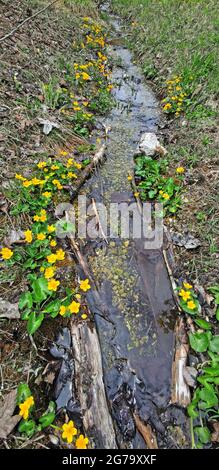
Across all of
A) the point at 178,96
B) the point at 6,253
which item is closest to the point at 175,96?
the point at 178,96

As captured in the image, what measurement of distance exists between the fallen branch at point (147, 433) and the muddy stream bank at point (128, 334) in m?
0.03

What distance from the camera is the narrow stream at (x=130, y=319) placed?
212cm

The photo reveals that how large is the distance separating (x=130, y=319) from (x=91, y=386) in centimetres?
68

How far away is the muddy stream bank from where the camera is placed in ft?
6.65

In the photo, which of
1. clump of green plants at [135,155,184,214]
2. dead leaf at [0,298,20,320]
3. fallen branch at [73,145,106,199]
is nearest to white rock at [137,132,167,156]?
clump of green plants at [135,155,184,214]

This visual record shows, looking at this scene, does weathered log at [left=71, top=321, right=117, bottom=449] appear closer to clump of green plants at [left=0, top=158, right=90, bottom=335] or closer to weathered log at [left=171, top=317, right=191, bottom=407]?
clump of green plants at [left=0, top=158, right=90, bottom=335]

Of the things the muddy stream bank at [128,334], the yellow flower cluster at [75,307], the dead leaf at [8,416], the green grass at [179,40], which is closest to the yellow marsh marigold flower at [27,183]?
the muddy stream bank at [128,334]

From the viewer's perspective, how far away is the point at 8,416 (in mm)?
1833

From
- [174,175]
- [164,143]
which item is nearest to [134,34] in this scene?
[164,143]

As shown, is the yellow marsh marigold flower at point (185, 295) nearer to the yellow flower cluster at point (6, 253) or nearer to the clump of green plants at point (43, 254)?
the clump of green plants at point (43, 254)

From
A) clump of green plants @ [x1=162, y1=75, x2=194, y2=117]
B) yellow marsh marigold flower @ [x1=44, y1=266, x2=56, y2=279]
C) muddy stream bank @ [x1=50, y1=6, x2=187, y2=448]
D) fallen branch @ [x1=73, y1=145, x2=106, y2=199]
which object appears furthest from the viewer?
clump of green plants @ [x1=162, y1=75, x2=194, y2=117]

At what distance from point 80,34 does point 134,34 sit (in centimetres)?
207

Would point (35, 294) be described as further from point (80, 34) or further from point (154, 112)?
point (80, 34)

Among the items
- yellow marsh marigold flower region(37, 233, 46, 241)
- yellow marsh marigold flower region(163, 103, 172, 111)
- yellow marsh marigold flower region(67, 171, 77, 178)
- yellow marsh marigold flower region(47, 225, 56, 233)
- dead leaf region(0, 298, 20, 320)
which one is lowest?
dead leaf region(0, 298, 20, 320)
